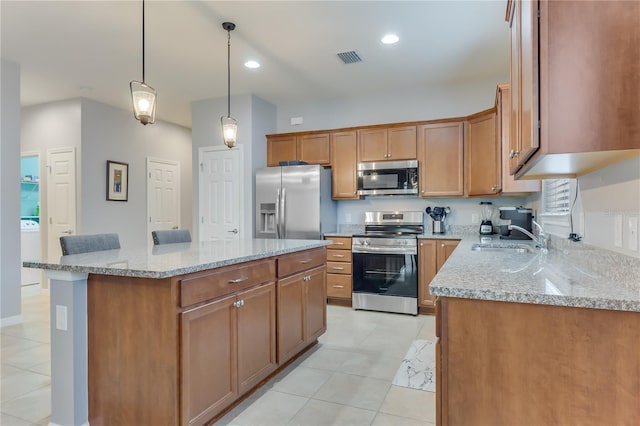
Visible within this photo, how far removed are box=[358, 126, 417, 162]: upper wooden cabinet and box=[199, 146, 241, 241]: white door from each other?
5.45 feet

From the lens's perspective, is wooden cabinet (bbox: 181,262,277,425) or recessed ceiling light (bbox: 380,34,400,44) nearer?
wooden cabinet (bbox: 181,262,277,425)

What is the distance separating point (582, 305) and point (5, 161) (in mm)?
4911

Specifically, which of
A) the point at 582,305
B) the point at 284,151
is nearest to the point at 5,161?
the point at 284,151

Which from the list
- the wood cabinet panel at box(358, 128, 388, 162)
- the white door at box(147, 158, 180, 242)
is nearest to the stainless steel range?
the wood cabinet panel at box(358, 128, 388, 162)

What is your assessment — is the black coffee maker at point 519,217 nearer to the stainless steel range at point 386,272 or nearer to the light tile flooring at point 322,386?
the stainless steel range at point 386,272

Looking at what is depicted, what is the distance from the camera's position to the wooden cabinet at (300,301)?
2.59m

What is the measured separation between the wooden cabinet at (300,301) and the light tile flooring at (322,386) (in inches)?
7.0

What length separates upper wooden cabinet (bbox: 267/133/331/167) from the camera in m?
4.97

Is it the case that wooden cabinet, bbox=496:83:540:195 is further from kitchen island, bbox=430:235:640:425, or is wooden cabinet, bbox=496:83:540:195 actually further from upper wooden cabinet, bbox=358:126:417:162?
kitchen island, bbox=430:235:640:425

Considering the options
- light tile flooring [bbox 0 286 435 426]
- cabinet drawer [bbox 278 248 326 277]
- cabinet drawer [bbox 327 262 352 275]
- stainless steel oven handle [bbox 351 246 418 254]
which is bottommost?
light tile flooring [bbox 0 286 435 426]

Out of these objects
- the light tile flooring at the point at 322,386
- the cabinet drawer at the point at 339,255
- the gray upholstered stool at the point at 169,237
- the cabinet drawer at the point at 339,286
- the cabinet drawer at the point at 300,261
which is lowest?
the light tile flooring at the point at 322,386

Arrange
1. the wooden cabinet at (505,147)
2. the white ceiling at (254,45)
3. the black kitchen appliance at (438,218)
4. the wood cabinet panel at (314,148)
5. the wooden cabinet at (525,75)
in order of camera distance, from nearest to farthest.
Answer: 1. the wooden cabinet at (525,75)
2. the white ceiling at (254,45)
3. the wooden cabinet at (505,147)
4. the black kitchen appliance at (438,218)
5. the wood cabinet panel at (314,148)

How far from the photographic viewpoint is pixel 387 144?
4652 millimetres

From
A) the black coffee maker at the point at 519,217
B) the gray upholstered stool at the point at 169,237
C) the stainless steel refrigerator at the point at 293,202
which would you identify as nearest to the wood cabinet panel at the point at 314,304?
the gray upholstered stool at the point at 169,237
